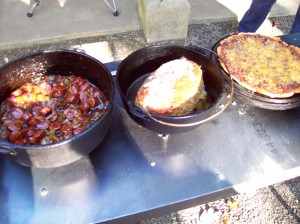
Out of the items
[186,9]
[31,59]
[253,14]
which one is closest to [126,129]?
[31,59]

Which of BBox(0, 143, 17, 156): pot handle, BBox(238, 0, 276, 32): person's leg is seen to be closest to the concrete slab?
BBox(238, 0, 276, 32): person's leg

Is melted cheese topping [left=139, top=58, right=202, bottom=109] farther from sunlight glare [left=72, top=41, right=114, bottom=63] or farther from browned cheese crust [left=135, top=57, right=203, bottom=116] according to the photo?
sunlight glare [left=72, top=41, right=114, bottom=63]

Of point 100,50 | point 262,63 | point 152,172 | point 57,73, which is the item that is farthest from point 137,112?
point 100,50

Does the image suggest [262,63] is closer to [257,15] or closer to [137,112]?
[137,112]

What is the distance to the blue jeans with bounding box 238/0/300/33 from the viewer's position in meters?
3.93

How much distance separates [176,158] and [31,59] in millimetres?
1116

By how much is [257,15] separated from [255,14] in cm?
3

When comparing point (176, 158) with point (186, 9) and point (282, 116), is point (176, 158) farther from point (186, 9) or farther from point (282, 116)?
point (186, 9)

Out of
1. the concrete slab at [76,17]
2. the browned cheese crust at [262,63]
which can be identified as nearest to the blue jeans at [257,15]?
the concrete slab at [76,17]

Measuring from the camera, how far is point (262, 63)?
2.16 m

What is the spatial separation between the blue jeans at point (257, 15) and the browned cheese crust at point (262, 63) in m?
1.85

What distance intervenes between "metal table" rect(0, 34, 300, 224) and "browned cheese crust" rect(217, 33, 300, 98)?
0.22m

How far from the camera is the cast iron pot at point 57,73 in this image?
1.36m

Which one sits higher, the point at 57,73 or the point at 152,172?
the point at 57,73
